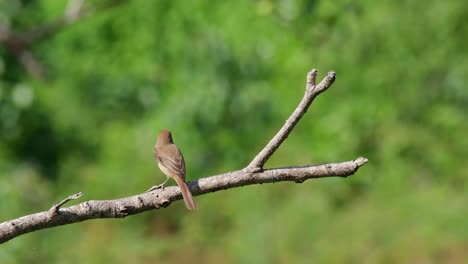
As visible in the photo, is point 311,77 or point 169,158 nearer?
point 311,77

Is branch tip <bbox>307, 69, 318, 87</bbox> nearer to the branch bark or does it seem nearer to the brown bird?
the branch bark

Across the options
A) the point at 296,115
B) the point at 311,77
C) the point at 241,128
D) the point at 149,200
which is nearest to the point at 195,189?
the point at 149,200

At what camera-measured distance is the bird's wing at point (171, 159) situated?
5.08 metres

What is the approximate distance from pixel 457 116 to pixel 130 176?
13.6 ft

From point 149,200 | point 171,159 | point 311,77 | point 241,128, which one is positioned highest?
point 241,128

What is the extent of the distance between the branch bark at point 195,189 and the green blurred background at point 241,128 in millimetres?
6068

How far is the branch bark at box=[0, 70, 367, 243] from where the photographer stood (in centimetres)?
337

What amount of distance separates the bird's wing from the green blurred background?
4.34 meters

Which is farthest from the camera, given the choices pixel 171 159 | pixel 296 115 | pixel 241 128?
pixel 241 128

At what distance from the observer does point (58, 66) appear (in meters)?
14.9

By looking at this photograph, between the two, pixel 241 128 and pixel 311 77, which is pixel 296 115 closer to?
pixel 311 77

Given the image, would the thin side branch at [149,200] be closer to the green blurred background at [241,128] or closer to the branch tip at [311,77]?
the branch tip at [311,77]

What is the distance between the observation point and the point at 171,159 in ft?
17.3

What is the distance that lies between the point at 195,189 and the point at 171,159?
5.50ft
